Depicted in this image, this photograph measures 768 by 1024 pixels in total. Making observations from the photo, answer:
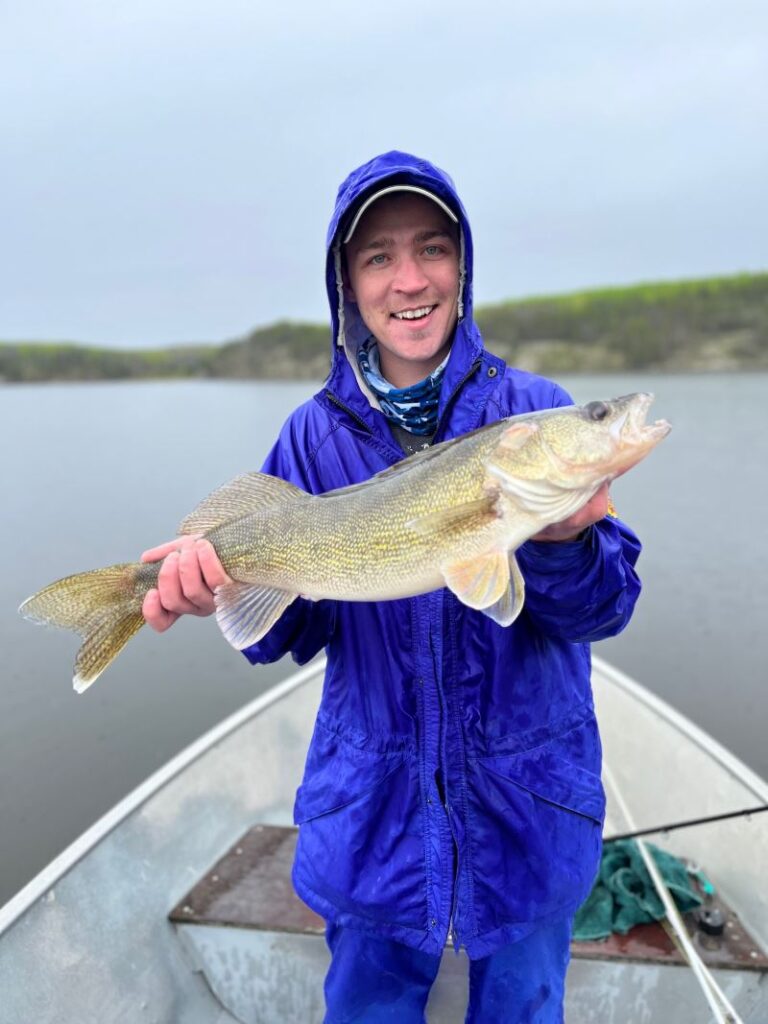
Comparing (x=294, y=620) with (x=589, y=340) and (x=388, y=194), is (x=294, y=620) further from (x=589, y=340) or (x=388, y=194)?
(x=589, y=340)

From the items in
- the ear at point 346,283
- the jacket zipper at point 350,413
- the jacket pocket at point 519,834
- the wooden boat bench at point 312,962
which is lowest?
Answer: the wooden boat bench at point 312,962

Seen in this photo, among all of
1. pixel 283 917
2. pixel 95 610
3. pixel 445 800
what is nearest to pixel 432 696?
pixel 445 800

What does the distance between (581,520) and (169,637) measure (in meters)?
8.45

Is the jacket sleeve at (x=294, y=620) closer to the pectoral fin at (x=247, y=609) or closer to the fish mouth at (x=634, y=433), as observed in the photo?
the pectoral fin at (x=247, y=609)

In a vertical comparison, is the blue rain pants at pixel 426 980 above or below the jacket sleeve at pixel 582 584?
below

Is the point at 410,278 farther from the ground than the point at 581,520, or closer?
farther from the ground

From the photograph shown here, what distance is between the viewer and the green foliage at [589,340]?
2128 inches

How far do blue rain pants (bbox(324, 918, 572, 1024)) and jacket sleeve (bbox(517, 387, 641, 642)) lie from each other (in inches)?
42.2

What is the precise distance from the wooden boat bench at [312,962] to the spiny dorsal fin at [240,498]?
2.15 meters

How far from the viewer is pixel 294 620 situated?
269cm

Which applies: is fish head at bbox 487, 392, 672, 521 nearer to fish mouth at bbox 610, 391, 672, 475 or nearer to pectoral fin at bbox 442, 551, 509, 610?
fish mouth at bbox 610, 391, 672, 475

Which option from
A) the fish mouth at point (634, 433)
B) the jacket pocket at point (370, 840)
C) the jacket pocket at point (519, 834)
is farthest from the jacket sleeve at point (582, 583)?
the jacket pocket at point (370, 840)

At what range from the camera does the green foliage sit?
177 ft

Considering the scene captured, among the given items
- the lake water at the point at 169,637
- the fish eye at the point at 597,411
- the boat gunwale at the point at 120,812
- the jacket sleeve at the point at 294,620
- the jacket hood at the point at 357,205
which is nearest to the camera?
the fish eye at the point at 597,411
